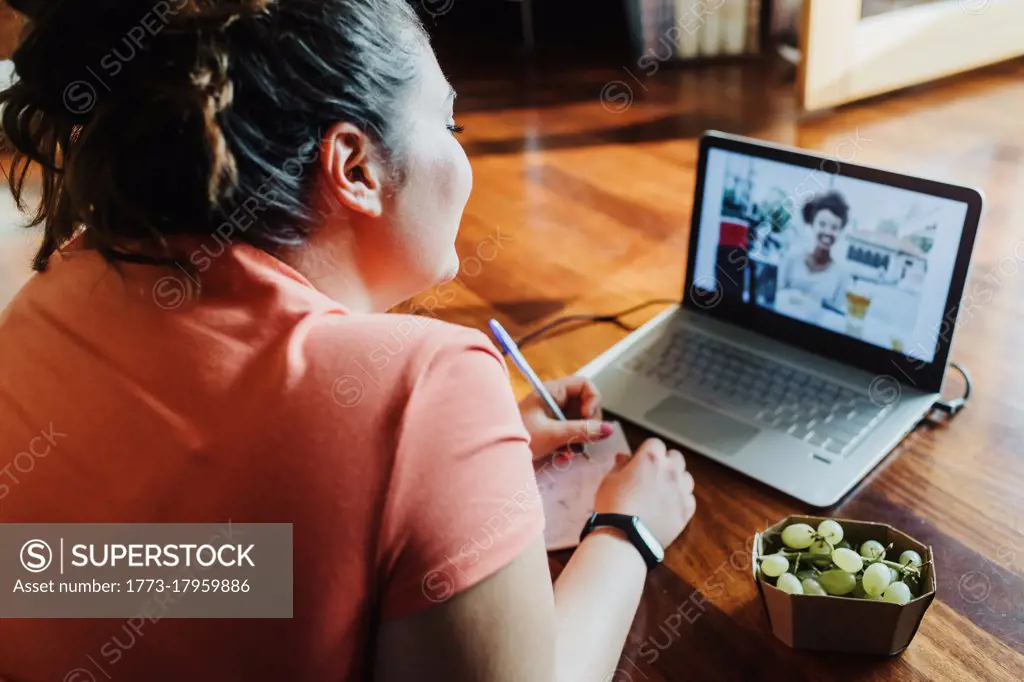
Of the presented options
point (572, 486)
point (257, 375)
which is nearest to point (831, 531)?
point (572, 486)

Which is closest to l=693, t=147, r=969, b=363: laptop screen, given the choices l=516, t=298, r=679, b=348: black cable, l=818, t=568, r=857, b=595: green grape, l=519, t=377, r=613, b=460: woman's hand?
l=516, t=298, r=679, b=348: black cable

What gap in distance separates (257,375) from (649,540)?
1.33ft

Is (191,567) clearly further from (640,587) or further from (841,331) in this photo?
(841,331)

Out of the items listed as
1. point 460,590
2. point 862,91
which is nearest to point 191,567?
point 460,590

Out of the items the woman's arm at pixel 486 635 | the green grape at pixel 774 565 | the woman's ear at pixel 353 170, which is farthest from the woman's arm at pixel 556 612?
the woman's ear at pixel 353 170

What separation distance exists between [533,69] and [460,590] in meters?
2.24

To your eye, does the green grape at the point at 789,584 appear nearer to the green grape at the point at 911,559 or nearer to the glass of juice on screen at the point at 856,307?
the green grape at the point at 911,559

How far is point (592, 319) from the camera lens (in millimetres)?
1199

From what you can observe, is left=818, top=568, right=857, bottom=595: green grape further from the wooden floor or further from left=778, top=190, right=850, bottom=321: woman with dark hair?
left=778, top=190, right=850, bottom=321: woman with dark hair

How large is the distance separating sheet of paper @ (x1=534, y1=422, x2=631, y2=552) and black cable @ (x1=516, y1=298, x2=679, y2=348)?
0.78 feet

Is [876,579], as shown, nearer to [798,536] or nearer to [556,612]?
[798,536]

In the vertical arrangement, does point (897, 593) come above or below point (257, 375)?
below

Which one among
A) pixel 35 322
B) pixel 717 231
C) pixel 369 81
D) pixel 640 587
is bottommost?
pixel 640 587

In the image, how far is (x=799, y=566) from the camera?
0.73 m
